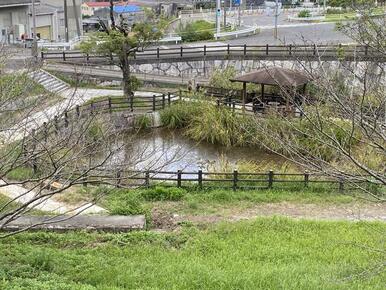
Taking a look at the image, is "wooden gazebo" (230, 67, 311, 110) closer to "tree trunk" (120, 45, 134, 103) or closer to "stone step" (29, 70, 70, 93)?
"tree trunk" (120, 45, 134, 103)

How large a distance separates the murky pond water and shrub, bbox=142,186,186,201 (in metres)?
3.26

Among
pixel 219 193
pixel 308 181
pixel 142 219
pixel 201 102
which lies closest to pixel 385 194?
pixel 308 181

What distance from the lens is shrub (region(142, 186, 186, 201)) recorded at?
15.0m

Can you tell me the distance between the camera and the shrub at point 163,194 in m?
15.0

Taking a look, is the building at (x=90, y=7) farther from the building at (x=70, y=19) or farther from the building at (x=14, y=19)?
the building at (x=14, y=19)

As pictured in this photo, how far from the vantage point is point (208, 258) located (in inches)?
420

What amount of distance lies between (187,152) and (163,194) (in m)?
5.60

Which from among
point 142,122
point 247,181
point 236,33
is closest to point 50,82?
point 142,122

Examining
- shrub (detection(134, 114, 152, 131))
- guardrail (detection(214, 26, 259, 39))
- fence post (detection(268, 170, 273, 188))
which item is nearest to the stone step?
shrub (detection(134, 114, 152, 131))

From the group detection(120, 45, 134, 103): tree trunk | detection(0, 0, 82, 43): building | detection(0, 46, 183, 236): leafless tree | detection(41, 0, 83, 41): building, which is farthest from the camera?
detection(41, 0, 83, 41): building

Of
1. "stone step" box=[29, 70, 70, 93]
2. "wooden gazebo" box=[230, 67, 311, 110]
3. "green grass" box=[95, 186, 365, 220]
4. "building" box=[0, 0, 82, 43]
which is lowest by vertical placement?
"green grass" box=[95, 186, 365, 220]

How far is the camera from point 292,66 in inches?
1196

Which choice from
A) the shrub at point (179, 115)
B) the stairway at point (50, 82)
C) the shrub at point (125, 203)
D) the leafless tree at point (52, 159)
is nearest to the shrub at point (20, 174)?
the leafless tree at point (52, 159)

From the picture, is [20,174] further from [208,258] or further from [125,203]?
[208,258]
